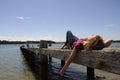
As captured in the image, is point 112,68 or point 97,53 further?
point 97,53

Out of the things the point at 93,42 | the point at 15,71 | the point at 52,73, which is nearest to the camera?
the point at 93,42

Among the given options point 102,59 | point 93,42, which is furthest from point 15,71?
point 102,59

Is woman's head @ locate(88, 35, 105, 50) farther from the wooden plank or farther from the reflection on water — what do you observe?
the reflection on water

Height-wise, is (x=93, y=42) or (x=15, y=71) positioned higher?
(x=93, y=42)

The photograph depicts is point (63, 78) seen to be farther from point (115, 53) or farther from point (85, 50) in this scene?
point (115, 53)

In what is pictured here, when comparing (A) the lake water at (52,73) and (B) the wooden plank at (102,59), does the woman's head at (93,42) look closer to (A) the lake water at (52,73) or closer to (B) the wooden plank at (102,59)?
(B) the wooden plank at (102,59)

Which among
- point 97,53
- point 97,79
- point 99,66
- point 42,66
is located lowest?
point 97,79

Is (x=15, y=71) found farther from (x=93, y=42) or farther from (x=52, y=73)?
(x=93, y=42)

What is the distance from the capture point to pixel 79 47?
12.1ft

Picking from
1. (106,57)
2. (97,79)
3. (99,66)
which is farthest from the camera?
(97,79)

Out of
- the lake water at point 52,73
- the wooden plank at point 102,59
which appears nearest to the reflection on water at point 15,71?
the lake water at point 52,73

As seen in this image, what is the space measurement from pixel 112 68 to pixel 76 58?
1200 millimetres

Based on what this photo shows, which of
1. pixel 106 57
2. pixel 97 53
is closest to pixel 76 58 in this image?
pixel 97 53

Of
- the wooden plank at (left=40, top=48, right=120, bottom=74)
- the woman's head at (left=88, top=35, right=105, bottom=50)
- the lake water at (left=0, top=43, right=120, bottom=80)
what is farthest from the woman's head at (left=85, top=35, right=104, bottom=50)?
the lake water at (left=0, top=43, right=120, bottom=80)
